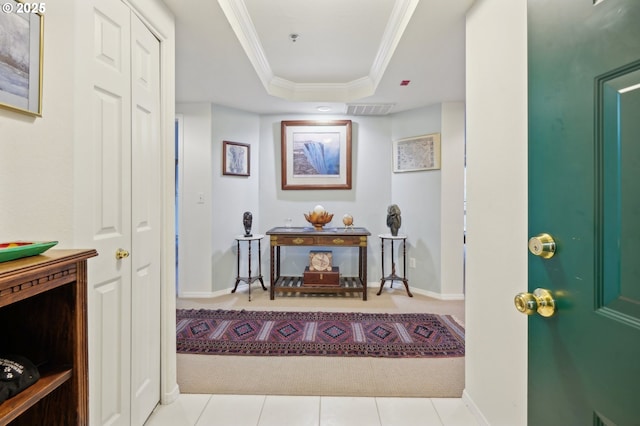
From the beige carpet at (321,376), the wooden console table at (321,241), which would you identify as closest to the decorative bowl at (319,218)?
the wooden console table at (321,241)

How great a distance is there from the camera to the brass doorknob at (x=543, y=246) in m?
0.65

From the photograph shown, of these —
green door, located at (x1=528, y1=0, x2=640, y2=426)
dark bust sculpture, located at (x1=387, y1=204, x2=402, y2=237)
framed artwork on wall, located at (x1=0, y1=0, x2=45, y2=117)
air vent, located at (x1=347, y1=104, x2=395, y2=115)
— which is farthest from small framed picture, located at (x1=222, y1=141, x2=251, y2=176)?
green door, located at (x1=528, y1=0, x2=640, y2=426)

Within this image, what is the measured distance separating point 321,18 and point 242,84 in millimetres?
1097

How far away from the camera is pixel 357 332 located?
101 inches

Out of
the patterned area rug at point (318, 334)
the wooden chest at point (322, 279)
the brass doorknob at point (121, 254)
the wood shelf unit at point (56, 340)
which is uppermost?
the brass doorknob at point (121, 254)

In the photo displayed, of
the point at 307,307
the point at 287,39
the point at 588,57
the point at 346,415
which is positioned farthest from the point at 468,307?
the point at 287,39

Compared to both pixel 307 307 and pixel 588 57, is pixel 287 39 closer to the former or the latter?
pixel 588 57

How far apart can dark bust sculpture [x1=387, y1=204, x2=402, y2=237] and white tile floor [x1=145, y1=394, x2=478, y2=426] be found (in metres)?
2.06

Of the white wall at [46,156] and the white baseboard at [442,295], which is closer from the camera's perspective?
the white wall at [46,156]

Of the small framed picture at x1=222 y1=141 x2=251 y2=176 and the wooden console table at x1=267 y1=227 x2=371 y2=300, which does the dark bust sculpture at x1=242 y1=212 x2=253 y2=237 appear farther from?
the small framed picture at x1=222 y1=141 x2=251 y2=176

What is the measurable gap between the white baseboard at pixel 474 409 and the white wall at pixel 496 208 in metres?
0.01

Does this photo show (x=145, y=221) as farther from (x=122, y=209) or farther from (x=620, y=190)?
(x=620, y=190)

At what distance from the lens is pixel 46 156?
100cm

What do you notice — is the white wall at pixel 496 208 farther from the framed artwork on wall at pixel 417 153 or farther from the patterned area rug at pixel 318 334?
the framed artwork on wall at pixel 417 153
